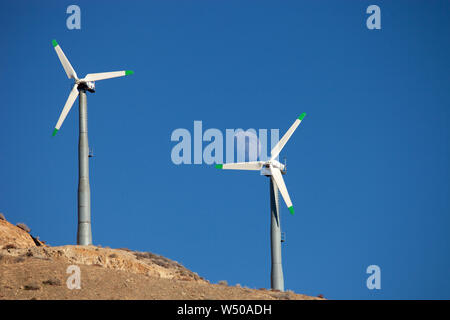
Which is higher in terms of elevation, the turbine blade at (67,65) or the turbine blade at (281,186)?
the turbine blade at (67,65)

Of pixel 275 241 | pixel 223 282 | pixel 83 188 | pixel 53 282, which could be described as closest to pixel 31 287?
pixel 53 282

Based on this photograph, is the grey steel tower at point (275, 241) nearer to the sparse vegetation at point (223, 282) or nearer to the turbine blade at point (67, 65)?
the sparse vegetation at point (223, 282)

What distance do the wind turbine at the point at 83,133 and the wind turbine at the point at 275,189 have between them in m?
13.7

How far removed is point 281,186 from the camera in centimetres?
8775

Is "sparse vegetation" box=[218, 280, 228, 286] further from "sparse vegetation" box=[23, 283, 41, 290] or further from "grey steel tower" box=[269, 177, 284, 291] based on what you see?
"sparse vegetation" box=[23, 283, 41, 290]

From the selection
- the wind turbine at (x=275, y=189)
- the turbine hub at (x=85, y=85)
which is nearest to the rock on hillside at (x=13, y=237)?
the turbine hub at (x=85, y=85)

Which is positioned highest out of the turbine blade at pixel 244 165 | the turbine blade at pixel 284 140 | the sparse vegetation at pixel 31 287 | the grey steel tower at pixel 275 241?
the turbine blade at pixel 284 140

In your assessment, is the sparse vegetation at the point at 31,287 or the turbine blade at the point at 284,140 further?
the turbine blade at the point at 284,140

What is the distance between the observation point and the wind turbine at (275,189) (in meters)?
83.2

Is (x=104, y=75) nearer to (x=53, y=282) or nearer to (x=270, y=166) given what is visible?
(x=270, y=166)

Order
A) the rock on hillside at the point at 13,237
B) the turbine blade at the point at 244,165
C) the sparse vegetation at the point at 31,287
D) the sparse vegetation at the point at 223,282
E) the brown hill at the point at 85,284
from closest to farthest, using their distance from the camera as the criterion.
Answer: the brown hill at the point at 85,284
the sparse vegetation at the point at 31,287
the sparse vegetation at the point at 223,282
the rock on hillside at the point at 13,237
the turbine blade at the point at 244,165
